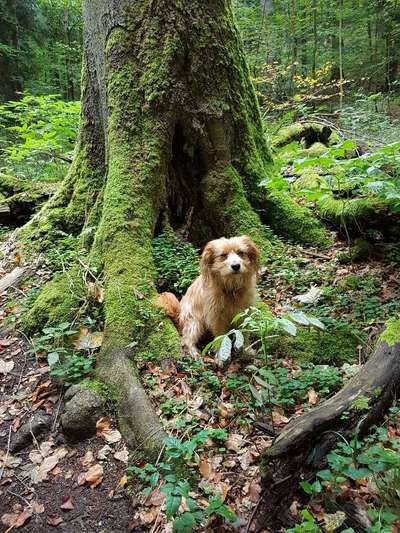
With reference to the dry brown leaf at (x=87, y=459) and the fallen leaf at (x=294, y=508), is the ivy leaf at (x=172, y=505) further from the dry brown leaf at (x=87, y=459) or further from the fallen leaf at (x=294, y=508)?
the dry brown leaf at (x=87, y=459)

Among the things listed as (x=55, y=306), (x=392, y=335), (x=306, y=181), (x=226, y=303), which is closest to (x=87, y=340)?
(x=55, y=306)

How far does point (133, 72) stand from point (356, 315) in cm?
399

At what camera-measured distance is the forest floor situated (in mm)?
2838

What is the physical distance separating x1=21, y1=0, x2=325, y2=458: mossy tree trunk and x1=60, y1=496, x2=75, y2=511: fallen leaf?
1.46 meters

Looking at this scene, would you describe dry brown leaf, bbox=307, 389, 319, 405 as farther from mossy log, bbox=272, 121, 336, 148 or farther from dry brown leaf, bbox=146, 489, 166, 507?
mossy log, bbox=272, 121, 336, 148

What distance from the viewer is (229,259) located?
4004 mm

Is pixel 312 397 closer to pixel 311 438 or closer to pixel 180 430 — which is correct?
pixel 311 438

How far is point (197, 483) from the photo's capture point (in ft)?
9.32

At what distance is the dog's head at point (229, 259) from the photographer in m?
4.04

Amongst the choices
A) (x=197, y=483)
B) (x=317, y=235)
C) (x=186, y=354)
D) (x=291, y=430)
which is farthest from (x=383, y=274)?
(x=197, y=483)

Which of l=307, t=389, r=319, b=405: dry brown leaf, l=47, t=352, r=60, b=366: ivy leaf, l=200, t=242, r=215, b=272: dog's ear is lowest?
l=307, t=389, r=319, b=405: dry brown leaf

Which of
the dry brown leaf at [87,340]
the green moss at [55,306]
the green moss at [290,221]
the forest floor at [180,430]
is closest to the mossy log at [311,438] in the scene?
the forest floor at [180,430]

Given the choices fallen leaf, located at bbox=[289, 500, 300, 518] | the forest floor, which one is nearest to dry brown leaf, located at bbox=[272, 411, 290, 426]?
the forest floor

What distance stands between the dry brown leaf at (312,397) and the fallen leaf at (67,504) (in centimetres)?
195
